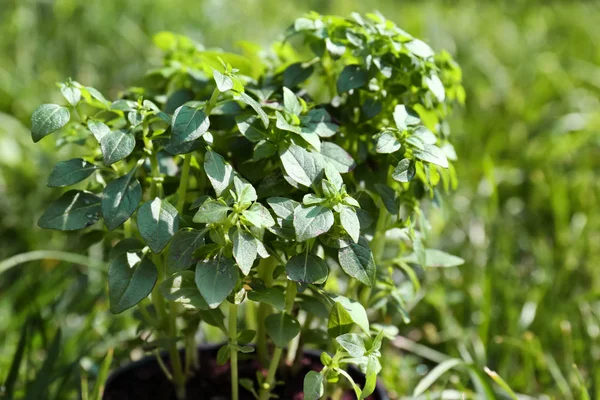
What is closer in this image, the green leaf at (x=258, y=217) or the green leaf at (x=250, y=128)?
the green leaf at (x=258, y=217)

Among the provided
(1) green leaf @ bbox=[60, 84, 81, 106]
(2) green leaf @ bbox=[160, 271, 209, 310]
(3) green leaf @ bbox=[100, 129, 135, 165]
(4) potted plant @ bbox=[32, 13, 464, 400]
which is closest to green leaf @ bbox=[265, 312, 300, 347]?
(4) potted plant @ bbox=[32, 13, 464, 400]

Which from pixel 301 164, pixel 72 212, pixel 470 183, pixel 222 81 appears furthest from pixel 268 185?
pixel 470 183

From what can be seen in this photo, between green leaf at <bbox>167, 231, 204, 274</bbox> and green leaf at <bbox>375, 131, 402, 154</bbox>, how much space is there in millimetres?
275

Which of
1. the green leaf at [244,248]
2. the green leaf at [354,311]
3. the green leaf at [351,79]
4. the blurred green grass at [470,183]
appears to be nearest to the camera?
the green leaf at [244,248]

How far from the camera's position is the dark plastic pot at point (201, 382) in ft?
4.04

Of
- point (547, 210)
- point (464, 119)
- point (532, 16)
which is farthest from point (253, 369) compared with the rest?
point (532, 16)

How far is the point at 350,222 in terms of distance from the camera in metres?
0.89

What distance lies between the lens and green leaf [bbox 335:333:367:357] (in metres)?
0.93

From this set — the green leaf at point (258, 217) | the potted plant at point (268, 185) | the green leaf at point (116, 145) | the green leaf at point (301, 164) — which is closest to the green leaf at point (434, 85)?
the potted plant at point (268, 185)

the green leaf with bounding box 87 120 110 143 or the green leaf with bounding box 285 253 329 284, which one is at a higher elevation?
the green leaf with bounding box 87 120 110 143

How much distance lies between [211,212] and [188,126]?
0.12 metres

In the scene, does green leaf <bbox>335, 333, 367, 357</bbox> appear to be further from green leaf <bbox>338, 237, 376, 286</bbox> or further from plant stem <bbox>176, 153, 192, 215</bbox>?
plant stem <bbox>176, 153, 192, 215</bbox>

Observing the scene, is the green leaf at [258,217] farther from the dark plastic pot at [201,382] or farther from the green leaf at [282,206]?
the dark plastic pot at [201,382]

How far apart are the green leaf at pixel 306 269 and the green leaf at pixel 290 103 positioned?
217 millimetres
